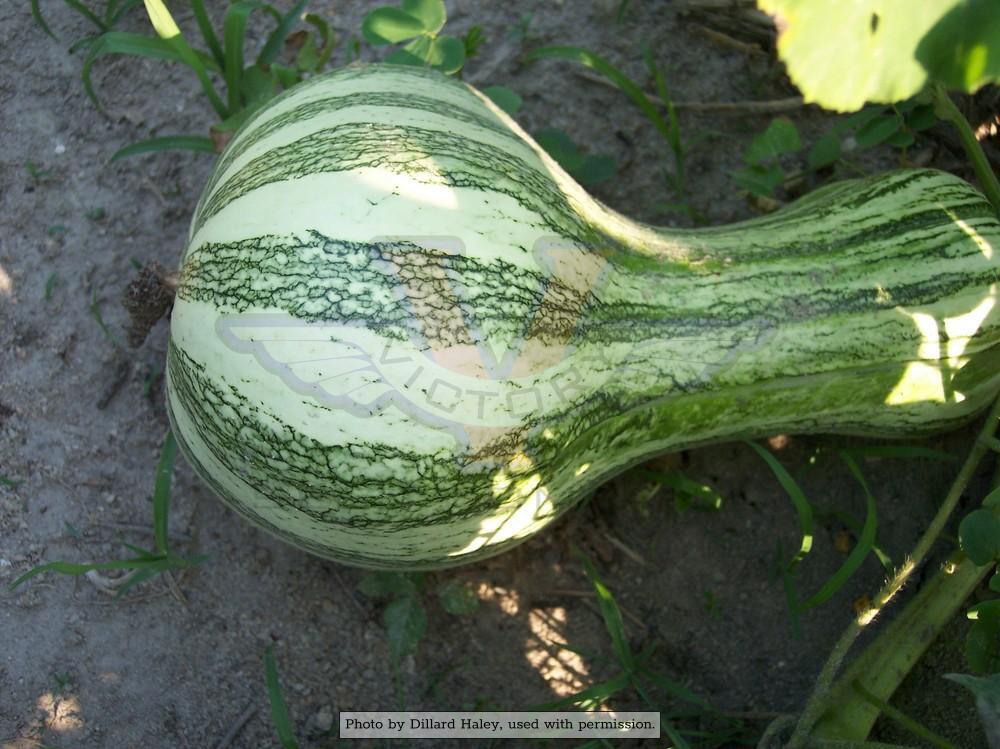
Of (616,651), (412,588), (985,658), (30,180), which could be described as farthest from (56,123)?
(985,658)

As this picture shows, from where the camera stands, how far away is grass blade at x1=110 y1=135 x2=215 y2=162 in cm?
254

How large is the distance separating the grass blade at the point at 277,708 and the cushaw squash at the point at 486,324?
463mm

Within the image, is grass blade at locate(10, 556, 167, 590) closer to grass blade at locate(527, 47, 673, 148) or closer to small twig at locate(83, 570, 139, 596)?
small twig at locate(83, 570, 139, 596)

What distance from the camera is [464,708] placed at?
239 cm

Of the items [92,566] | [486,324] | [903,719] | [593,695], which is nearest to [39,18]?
[92,566]

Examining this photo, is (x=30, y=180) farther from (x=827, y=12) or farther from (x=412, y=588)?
(x=827, y=12)

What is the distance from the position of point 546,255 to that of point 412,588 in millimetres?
1032

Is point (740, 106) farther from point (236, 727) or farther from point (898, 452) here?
point (236, 727)

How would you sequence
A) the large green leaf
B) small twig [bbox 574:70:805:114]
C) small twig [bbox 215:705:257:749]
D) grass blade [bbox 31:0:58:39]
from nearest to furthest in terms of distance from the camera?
the large green leaf < small twig [bbox 215:705:257:749] < grass blade [bbox 31:0:58:39] < small twig [bbox 574:70:805:114]

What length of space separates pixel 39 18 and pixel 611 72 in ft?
5.55

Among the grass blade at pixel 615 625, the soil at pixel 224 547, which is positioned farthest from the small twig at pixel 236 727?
the grass blade at pixel 615 625

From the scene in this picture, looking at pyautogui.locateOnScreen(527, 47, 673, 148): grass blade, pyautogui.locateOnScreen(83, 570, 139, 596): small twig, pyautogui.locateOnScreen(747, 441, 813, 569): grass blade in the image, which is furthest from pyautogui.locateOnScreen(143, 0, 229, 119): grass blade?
pyautogui.locateOnScreen(747, 441, 813, 569): grass blade

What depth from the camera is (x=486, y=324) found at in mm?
1729

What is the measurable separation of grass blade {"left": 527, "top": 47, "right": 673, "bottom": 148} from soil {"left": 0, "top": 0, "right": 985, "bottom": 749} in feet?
0.56
